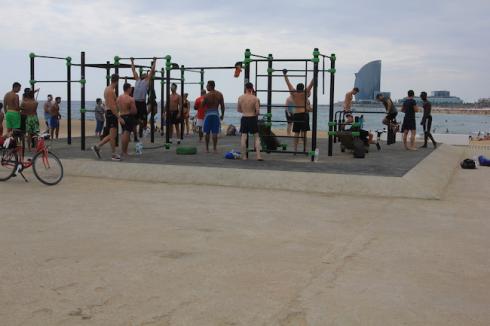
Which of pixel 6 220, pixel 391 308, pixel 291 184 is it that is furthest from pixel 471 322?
pixel 291 184

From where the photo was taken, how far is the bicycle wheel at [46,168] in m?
9.83

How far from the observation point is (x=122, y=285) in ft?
14.6

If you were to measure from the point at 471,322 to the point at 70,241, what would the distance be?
3857mm

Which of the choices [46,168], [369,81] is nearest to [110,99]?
[46,168]

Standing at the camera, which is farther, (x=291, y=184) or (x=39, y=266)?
(x=291, y=184)

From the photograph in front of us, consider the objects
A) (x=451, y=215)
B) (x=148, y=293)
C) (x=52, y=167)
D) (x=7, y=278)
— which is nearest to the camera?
(x=148, y=293)

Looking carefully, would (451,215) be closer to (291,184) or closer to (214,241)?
(291,184)

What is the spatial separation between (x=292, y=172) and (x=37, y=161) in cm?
439

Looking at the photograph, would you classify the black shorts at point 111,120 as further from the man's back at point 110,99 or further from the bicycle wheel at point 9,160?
the bicycle wheel at point 9,160

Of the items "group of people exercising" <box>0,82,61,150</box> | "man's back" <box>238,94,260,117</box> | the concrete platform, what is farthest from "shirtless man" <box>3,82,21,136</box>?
"man's back" <box>238,94,260,117</box>

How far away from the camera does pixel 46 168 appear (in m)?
9.92

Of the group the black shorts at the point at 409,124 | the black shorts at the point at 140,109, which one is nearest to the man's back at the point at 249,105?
the black shorts at the point at 140,109

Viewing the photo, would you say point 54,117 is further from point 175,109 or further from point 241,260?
point 241,260

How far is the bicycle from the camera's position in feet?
32.3
